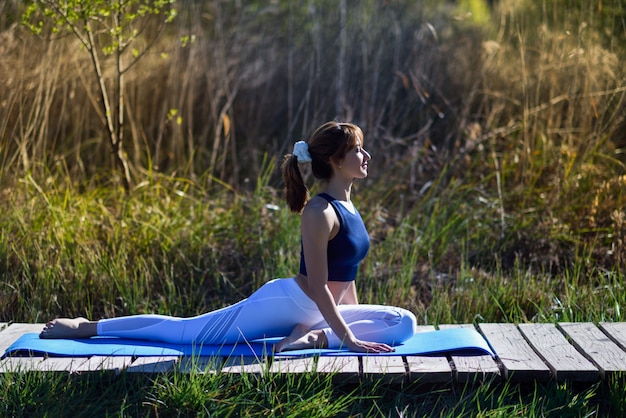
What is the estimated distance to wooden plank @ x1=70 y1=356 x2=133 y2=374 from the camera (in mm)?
2964

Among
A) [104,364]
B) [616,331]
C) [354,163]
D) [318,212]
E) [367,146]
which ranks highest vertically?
[354,163]

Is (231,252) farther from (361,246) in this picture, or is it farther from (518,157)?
(518,157)

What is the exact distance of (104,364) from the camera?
3.00 meters

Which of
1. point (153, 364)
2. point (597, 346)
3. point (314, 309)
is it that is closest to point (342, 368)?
point (314, 309)

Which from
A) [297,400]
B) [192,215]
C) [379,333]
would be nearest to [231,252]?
[192,215]

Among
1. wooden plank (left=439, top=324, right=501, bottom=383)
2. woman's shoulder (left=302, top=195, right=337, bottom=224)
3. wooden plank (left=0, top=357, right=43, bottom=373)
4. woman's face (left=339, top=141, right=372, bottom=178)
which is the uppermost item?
woman's face (left=339, top=141, right=372, bottom=178)

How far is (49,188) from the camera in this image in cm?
514

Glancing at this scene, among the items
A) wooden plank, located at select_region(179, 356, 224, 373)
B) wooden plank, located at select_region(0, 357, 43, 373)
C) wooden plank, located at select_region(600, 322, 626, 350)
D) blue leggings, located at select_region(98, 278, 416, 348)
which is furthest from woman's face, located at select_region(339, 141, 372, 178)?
wooden plank, located at select_region(0, 357, 43, 373)

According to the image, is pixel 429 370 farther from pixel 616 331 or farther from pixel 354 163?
pixel 616 331

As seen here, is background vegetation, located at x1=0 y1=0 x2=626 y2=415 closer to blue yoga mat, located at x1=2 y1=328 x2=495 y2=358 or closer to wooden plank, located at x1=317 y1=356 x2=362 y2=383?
blue yoga mat, located at x1=2 y1=328 x2=495 y2=358

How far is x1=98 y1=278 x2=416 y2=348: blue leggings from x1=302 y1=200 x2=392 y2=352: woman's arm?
0.14 metres

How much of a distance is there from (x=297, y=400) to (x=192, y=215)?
83.5 inches

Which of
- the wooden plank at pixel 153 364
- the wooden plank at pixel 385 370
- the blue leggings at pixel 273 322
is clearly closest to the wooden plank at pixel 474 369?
the wooden plank at pixel 385 370

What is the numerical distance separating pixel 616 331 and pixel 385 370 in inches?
43.1
